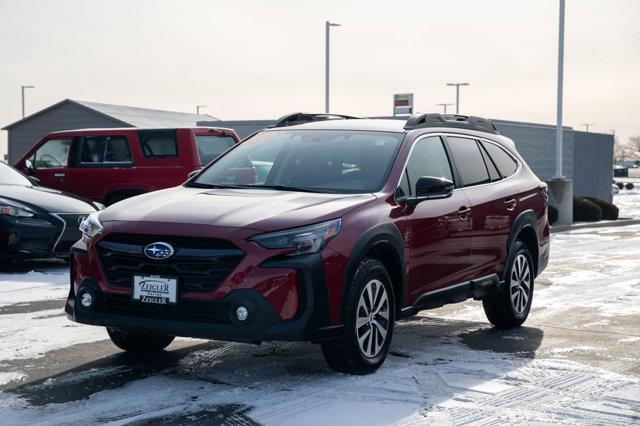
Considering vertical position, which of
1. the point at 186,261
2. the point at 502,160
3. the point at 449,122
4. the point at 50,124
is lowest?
the point at 186,261

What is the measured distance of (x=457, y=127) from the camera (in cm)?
848

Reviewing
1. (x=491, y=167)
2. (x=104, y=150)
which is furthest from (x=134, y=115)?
(x=491, y=167)

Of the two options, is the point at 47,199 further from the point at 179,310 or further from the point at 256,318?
the point at 256,318

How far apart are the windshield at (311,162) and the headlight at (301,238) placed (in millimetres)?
813

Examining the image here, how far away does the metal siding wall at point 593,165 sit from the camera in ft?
134

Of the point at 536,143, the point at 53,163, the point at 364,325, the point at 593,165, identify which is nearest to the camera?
the point at 364,325

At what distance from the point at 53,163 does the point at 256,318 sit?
37.2 feet

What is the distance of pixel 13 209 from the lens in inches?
497

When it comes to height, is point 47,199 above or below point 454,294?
above

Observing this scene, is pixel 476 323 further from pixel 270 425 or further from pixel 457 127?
pixel 270 425

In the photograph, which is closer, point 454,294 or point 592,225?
point 454,294

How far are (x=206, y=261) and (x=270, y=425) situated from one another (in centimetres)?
114

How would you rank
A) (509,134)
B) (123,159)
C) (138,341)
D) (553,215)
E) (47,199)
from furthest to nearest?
(509,134), (553,215), (123,159), (47,199), (138,341)

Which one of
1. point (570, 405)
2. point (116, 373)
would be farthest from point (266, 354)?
point (570, 405)
